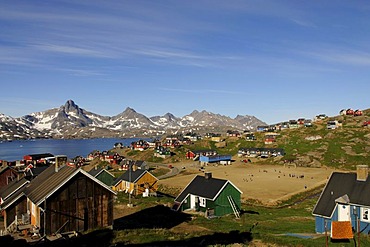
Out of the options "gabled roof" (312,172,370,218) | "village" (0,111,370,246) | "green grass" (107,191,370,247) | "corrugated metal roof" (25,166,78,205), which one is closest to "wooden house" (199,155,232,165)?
"village" (0,111,370,246)

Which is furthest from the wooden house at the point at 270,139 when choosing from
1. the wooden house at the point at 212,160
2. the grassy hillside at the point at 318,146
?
the wooden house at the point at 212,160

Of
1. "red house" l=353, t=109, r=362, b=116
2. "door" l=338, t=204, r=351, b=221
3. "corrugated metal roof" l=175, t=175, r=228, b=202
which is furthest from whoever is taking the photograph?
"red house" l=353, t=109, r=362, b=116

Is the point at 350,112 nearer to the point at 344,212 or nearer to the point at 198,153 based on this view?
the point at 198,153

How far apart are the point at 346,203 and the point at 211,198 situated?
53.3 ft

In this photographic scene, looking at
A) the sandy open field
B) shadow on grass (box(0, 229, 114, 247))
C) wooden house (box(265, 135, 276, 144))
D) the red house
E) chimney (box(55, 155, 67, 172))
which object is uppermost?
the red house

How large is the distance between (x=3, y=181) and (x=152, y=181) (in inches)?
1110

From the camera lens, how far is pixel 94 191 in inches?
1185

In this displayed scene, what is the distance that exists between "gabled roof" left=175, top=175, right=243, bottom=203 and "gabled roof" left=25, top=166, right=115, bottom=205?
58.7ft

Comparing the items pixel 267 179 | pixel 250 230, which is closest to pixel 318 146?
pixel 267 179

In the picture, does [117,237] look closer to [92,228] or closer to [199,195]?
[92,228]

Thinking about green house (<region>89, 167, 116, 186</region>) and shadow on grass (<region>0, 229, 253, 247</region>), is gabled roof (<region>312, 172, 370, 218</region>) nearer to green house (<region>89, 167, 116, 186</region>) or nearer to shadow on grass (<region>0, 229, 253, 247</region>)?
shadow on grass (<region>0, 229, 253, 247</region>)

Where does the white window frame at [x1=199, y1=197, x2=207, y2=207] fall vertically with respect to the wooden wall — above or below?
below

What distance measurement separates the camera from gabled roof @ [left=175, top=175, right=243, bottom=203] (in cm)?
4525

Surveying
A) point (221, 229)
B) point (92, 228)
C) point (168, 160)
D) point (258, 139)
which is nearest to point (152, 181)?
point (221, 229)
